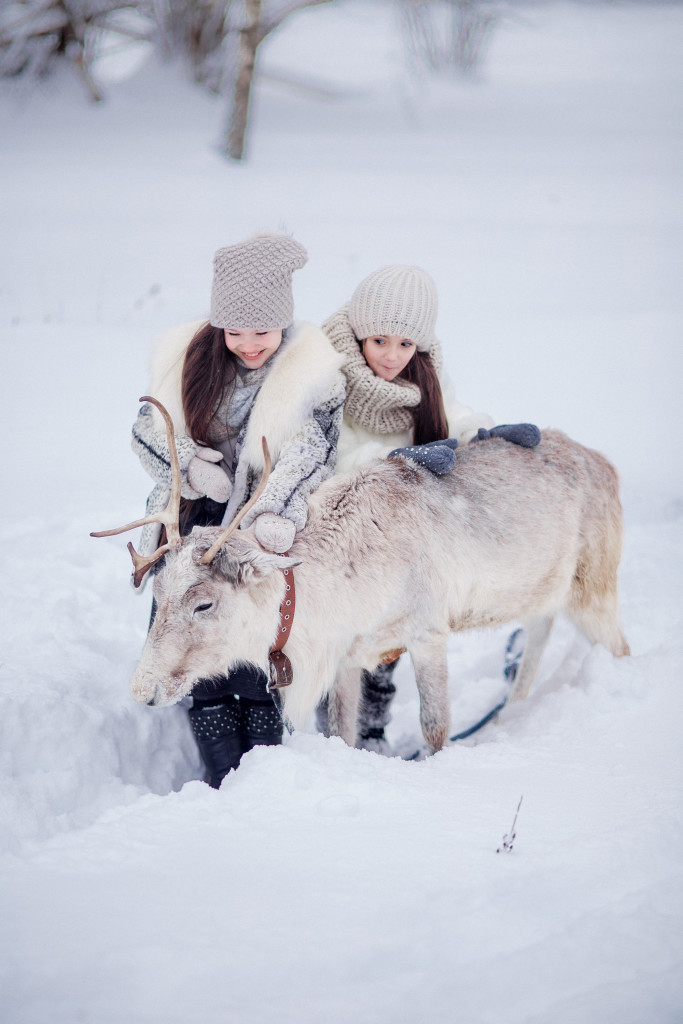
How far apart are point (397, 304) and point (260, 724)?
164 centimetres

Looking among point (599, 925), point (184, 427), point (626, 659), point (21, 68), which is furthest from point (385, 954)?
point (21, 68)

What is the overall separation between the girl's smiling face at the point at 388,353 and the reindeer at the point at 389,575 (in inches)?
15.2

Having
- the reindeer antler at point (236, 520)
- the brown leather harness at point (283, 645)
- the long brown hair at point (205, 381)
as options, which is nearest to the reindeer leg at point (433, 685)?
the brown leather harness at point (283, 645)

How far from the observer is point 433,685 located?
2832mm

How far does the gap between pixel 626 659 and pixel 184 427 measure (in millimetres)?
2022

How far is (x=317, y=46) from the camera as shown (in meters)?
17.1

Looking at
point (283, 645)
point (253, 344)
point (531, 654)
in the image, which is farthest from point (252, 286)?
point (531, 654)

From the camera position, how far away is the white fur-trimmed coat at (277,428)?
2.62 meters

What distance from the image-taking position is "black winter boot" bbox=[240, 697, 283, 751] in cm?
282

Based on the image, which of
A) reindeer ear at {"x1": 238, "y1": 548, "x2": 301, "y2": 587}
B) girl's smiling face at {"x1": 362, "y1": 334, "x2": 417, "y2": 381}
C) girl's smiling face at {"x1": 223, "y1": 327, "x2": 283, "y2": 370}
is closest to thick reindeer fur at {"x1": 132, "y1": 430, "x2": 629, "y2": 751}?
reindeer ear at {"x1": 238, "y1": 548, "x2": 301, "y2": 587}

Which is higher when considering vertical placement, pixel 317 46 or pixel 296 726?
pixel 317 46

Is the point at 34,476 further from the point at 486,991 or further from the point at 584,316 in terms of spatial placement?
the point at 584,316

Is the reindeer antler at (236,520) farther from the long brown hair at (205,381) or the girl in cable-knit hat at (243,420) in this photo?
the long brown hair at (205,381)

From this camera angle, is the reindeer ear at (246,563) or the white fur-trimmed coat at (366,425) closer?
the reindeer ear at (246,563)
